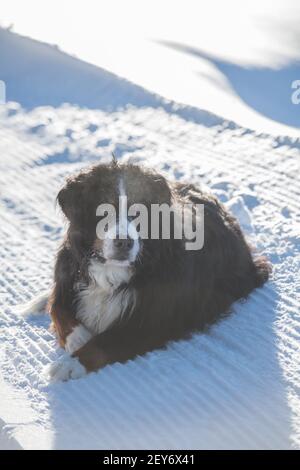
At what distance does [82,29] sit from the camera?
1319 centimetres

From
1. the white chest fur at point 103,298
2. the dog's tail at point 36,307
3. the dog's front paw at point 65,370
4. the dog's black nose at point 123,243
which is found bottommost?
the dog's tail at point 36,307

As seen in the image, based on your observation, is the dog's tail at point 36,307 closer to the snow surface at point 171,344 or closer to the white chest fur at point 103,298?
the snow surface at point 171,344

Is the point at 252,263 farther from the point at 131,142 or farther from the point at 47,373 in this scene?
the point at 131,142

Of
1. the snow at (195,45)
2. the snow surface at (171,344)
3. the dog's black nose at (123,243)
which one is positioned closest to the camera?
the snow surface at (171,344)

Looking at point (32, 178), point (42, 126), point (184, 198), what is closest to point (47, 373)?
point (184, 198)

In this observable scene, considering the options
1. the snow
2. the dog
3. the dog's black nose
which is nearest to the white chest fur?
the dog

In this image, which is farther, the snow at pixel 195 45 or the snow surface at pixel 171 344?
the snow at pixel 195 45

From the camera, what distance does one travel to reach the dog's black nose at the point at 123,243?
4.18 m

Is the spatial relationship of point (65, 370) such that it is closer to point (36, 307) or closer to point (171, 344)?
point (171, 344)

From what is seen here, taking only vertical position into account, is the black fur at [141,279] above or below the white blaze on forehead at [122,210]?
below

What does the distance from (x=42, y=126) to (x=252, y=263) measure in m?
4.84

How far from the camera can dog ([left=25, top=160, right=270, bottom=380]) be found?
14.3 ft

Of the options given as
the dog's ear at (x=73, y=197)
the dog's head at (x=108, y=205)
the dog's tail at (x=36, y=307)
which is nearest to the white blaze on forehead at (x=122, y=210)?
the dog's head at (x=108, y=205)

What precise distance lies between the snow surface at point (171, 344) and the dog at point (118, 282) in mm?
129
